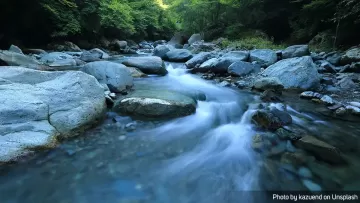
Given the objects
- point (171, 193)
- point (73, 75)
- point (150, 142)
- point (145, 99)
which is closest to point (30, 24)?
point (73, 75)

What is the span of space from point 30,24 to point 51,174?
13198 millimetres

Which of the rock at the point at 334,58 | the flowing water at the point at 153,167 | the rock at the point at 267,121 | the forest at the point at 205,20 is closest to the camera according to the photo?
the flowing water at the point at 153,167

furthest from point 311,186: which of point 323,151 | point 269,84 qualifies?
point 269,84

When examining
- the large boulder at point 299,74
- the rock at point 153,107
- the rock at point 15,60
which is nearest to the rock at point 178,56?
the large boulder at point 299,74

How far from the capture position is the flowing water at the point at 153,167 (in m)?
2.34

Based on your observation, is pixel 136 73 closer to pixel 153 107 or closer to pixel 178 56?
pixel 153 107

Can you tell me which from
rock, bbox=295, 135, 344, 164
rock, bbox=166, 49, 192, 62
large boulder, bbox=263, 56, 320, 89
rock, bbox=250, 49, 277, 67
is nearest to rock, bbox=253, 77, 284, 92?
large boulder, bbox=263, 56, 320, 89

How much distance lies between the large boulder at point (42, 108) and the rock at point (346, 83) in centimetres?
586

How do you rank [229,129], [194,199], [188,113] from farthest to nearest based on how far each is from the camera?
[188,113]
[229,129]
[194,199]

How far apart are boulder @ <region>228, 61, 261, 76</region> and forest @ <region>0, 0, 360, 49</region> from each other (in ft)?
9.91

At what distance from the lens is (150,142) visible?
11.2ft

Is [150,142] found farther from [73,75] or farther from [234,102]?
[234,102]

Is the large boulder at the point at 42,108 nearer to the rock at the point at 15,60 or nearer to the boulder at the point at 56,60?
the rock at the point at 15,60

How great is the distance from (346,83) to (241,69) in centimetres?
295
